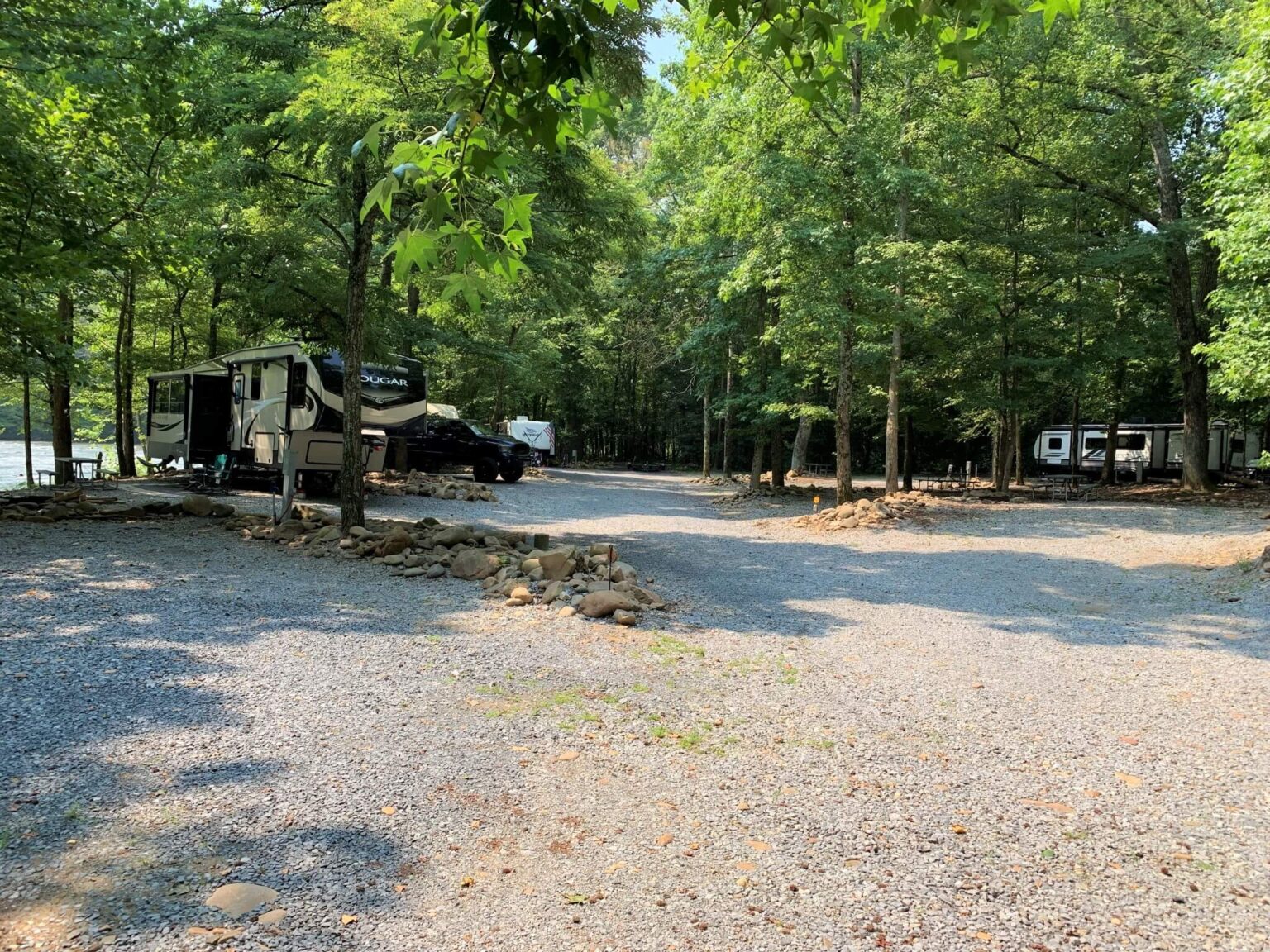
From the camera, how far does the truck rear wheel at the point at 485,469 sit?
802 inches

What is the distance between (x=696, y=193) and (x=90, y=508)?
39.6 feet

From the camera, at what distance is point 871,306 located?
13.8 meters

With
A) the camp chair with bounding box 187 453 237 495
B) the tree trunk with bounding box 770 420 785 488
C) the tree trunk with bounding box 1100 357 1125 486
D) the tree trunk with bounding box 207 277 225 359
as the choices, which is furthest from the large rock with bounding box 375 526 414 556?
the tree trunk with bounding box 1100 357 1125 486

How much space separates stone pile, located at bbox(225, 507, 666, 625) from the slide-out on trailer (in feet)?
9.27

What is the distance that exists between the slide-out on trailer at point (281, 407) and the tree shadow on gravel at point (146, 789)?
6.60 metres

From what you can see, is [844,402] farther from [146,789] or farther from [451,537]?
[146,789]

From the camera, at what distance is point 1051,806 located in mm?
3119

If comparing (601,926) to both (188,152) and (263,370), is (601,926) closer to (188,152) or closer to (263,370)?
(188,152)

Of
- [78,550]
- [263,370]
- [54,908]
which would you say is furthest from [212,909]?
[263,370]

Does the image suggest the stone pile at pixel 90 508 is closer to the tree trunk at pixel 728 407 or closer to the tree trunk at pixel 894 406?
the tree trunk at pixel 894 406

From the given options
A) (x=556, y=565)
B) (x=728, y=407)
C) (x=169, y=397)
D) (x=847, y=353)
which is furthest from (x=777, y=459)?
(x=169, y=397)

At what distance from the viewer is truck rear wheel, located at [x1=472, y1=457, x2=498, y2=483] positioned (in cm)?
2036

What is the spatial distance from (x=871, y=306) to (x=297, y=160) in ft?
30.5

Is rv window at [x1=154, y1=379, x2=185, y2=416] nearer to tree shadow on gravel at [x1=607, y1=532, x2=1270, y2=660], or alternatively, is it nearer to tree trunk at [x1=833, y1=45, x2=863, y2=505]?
tree shadow on gravel at [x1=607, y1=532, x2=1270, y2=660]
